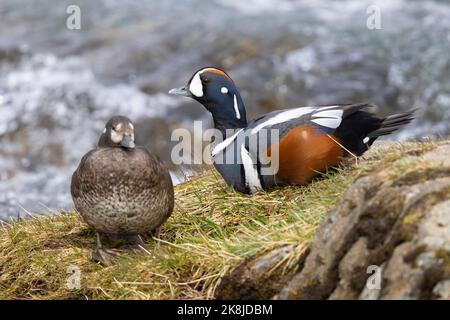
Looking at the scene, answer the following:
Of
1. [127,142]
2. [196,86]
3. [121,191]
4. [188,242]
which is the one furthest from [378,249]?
[196,86]

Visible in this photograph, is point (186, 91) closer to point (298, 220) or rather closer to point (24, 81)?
point (298, 220)

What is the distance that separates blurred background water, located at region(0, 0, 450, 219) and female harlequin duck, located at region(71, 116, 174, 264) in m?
3.96

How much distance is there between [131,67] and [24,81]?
1.58 metres

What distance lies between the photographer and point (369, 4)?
14164 mm

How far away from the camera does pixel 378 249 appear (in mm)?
3039

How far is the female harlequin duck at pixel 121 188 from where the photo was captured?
163 inches

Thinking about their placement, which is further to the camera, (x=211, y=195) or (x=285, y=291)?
(x=211, y=195)

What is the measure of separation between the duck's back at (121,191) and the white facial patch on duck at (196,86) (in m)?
1.03

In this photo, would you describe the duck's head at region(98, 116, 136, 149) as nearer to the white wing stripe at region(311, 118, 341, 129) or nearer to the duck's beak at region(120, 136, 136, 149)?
the duck's beak at region(120, 136, 136, 149)

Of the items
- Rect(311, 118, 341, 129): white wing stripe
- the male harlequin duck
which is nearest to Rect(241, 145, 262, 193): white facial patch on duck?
the male harlequin duck

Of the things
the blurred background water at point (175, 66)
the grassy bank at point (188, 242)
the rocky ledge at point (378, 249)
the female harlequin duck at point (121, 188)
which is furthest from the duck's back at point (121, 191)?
the blurred background water at point (175, 66)

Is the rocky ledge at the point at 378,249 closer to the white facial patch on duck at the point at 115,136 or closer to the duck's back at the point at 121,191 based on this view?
the duck's back at the point at 121,191
